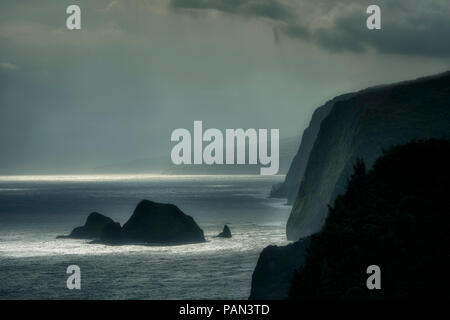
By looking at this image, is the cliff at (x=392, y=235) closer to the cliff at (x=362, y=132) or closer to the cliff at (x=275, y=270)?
the cliff at (x=275, y=270)

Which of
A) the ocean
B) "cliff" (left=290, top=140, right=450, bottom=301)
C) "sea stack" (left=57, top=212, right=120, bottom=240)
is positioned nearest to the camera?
"cliff" (left=290, top=140, right=450, bottom=301)

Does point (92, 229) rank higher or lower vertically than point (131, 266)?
higher

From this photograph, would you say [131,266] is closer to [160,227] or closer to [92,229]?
[160,227]

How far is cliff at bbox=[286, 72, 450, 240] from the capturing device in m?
86.6

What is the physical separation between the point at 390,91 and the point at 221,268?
166ft

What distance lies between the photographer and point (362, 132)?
3600 inches

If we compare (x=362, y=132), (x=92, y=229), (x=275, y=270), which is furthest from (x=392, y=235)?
(x=92, y=229)

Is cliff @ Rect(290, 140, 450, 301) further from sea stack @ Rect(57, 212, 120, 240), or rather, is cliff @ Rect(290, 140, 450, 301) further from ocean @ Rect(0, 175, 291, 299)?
sea stack @ Rect(57, 212, 120, 240)

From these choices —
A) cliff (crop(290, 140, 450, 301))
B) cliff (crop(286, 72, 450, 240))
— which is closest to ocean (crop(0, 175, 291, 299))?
cliff (crop(286, 72, 450, 240))

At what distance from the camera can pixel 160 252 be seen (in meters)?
88.9

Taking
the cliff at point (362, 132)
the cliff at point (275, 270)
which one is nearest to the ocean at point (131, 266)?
the cliff at point (275, 270)

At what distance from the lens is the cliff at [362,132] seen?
8656 cm

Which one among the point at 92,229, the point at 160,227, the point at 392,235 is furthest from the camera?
the point at 92,229
